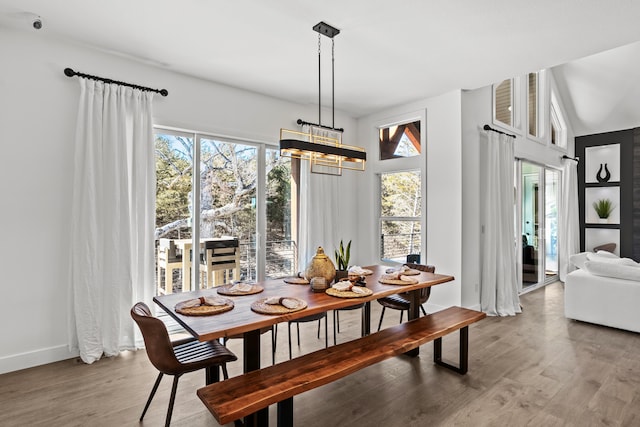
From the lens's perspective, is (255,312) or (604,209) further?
(604,209)

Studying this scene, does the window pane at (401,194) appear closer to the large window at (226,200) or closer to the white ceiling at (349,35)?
the white ceiling at (349,35)

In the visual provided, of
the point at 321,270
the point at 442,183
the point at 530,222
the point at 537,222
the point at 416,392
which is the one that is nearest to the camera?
the point at 416,392

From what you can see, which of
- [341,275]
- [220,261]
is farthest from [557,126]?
[220,261]

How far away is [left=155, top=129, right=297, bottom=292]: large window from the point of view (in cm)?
369

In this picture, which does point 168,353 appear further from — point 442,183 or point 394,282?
point 442,183

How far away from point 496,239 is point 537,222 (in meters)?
1.92

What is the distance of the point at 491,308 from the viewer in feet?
14.2

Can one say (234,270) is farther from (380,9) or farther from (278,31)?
(380,9)

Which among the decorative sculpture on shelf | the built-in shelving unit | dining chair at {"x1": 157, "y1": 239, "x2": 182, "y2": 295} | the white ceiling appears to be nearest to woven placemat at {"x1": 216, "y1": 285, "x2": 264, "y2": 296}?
dining chair at {"x1": 157, "y1": 239, "x2": 182, "y2": 295}

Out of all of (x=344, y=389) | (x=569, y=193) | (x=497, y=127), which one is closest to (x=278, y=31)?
(x=344, y=389)

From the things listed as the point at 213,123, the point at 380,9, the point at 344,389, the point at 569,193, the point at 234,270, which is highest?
the point at 380,9

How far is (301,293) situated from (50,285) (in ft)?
7.43

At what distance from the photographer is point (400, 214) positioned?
16.3ft

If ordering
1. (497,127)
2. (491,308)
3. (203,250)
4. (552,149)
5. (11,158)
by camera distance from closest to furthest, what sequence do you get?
(11,158), (203,250), (491,308), (497,127), (552,149)
